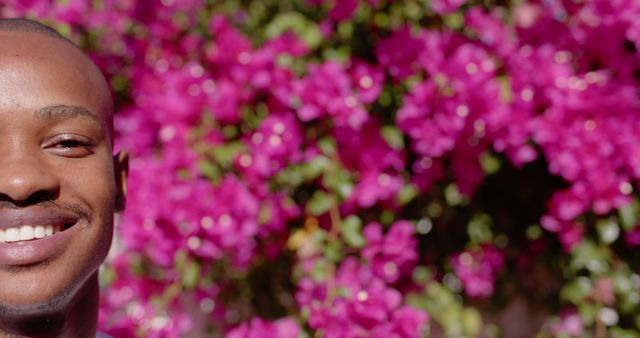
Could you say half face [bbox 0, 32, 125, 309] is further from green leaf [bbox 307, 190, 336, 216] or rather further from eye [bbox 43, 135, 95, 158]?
green leaf [bbox 307, 190, 336, 216]

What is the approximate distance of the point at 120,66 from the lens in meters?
2.09

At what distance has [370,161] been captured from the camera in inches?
69.7

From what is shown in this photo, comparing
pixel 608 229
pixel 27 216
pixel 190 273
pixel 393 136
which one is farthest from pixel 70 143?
pixel 608 229

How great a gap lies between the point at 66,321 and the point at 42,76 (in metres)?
0.33

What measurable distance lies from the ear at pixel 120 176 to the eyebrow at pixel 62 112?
A: 181 millimetres

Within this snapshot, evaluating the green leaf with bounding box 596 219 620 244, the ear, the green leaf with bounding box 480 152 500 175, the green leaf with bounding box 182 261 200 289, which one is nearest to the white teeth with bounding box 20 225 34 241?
the ear

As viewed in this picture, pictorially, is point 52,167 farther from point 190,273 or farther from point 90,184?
point 190,273

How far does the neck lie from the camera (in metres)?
0.97

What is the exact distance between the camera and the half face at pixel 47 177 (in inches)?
36.9

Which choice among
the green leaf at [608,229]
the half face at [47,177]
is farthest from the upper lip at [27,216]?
the green leaf at [608,229]

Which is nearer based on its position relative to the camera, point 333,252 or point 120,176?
point 120,176

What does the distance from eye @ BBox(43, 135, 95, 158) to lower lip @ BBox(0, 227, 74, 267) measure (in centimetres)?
11

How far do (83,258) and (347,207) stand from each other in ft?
2.94

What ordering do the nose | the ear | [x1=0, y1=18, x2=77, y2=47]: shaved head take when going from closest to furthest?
the nose < [x1=0, y1=18, x2=77, y2=47]: shaved head < the ear
